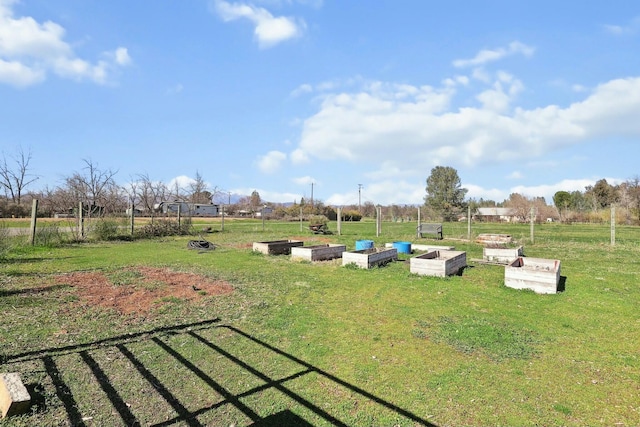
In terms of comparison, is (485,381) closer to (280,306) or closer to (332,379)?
(332,379)

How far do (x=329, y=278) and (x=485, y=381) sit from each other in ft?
16.8

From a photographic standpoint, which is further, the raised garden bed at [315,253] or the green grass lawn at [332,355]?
the raised garden bed at [315,253]

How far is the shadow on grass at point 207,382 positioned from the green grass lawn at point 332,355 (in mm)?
16

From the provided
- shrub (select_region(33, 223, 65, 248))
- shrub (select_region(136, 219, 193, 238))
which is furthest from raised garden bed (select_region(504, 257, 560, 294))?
shrub (select_region(136, 219, 193, 238))

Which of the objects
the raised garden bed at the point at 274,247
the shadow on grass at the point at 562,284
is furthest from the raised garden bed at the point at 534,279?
the raised garden bed at the point at 274,247

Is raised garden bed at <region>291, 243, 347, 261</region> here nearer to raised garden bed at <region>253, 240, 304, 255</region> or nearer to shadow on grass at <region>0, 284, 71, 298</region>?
raised garden bed at <region>253, 240, 304, 255</region>

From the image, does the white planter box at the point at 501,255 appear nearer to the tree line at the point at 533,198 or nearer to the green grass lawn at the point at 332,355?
the green grass lawn at the point at 332,355

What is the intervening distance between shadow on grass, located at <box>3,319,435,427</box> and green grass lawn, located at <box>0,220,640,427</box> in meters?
0.02

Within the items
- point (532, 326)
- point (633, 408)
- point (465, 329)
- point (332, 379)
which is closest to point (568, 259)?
point (532, 326)

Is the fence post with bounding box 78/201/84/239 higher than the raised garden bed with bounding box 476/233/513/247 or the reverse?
higher

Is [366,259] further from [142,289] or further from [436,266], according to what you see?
[142,289]

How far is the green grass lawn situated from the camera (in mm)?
2889

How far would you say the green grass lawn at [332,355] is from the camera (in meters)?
2.89

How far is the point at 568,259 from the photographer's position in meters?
11.2
